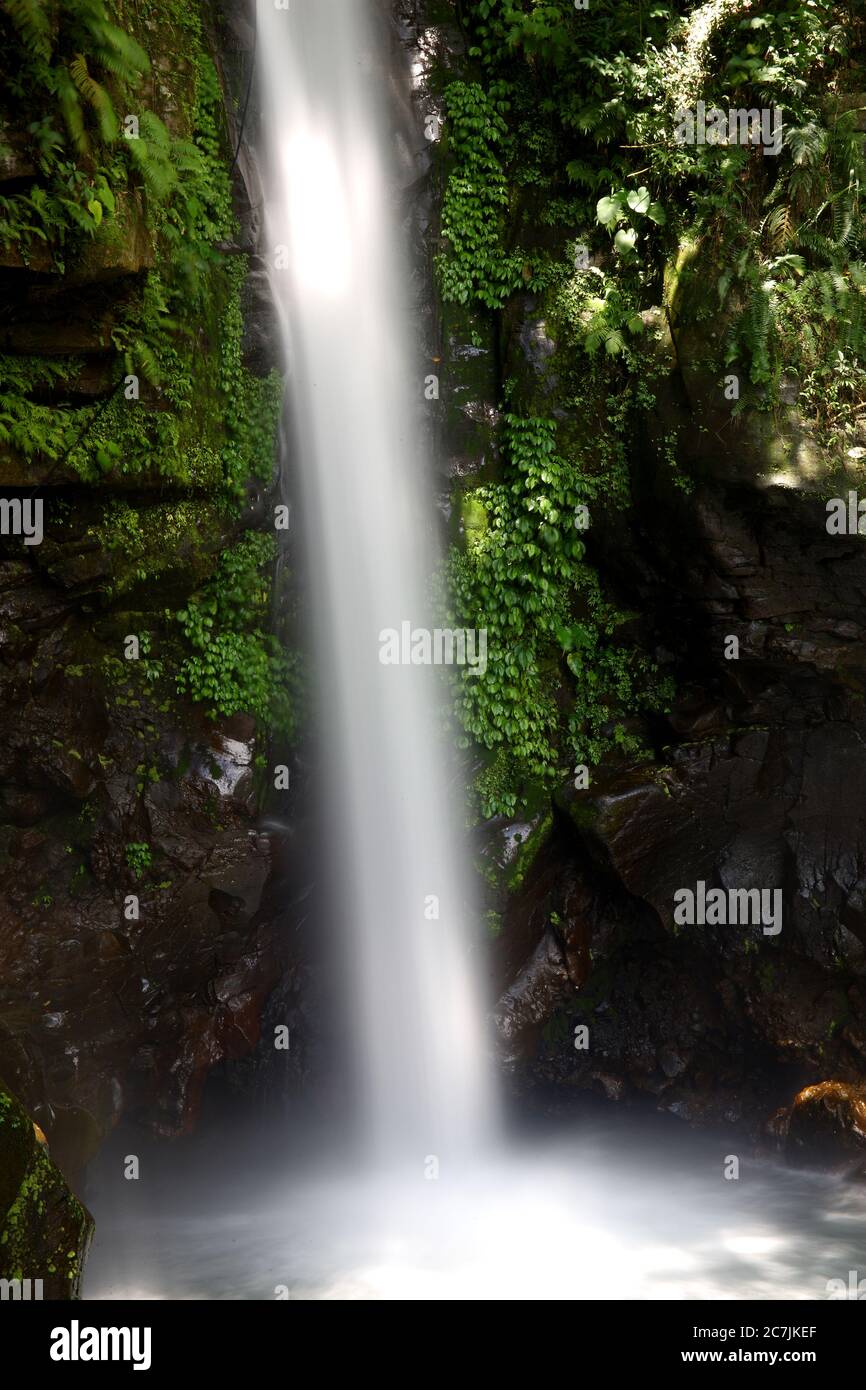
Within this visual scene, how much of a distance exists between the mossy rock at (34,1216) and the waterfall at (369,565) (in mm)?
4300

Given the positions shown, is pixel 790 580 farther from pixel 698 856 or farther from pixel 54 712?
pixel 54 712

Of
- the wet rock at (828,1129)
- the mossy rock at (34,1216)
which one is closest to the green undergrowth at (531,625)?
the wet rock at (828,1129)

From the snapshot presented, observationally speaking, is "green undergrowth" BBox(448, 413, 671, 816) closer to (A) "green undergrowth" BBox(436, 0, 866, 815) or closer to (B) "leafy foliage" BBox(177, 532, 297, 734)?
(A) "green undergrowth" BBox(436, 0, 866, 815)

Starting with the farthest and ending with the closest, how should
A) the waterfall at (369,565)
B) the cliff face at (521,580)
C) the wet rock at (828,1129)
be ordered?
the waterfall at (369,565), the wet rock at (828,1129), the cliff face at (521,580)

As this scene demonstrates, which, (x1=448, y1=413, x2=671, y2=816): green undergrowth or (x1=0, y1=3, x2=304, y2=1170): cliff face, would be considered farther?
(x1=448, y1=413, x2=671, y2=816): green undergrowth

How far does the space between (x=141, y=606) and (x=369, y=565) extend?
2.34 m

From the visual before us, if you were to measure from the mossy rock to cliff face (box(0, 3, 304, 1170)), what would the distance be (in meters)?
2.49

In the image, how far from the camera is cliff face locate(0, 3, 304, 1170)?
7.69m

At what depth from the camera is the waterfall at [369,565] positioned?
9.68 m

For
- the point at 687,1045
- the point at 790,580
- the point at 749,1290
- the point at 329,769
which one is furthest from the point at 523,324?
the point at 749,1290

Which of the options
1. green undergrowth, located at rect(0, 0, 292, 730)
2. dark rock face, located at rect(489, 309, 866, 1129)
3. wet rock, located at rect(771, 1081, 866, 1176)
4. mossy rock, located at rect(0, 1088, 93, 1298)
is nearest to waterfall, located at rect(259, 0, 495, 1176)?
green undergrowth, located at rect(0, 0, 292, 730)

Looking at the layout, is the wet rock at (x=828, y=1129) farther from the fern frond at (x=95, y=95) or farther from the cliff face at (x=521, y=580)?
the fern frond at (x=95, y=95)

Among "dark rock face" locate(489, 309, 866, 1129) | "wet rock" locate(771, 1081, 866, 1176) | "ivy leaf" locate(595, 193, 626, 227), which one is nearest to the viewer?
"wet rock" locate(771, 1081, 866, 1176)

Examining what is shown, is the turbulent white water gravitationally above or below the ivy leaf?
below
